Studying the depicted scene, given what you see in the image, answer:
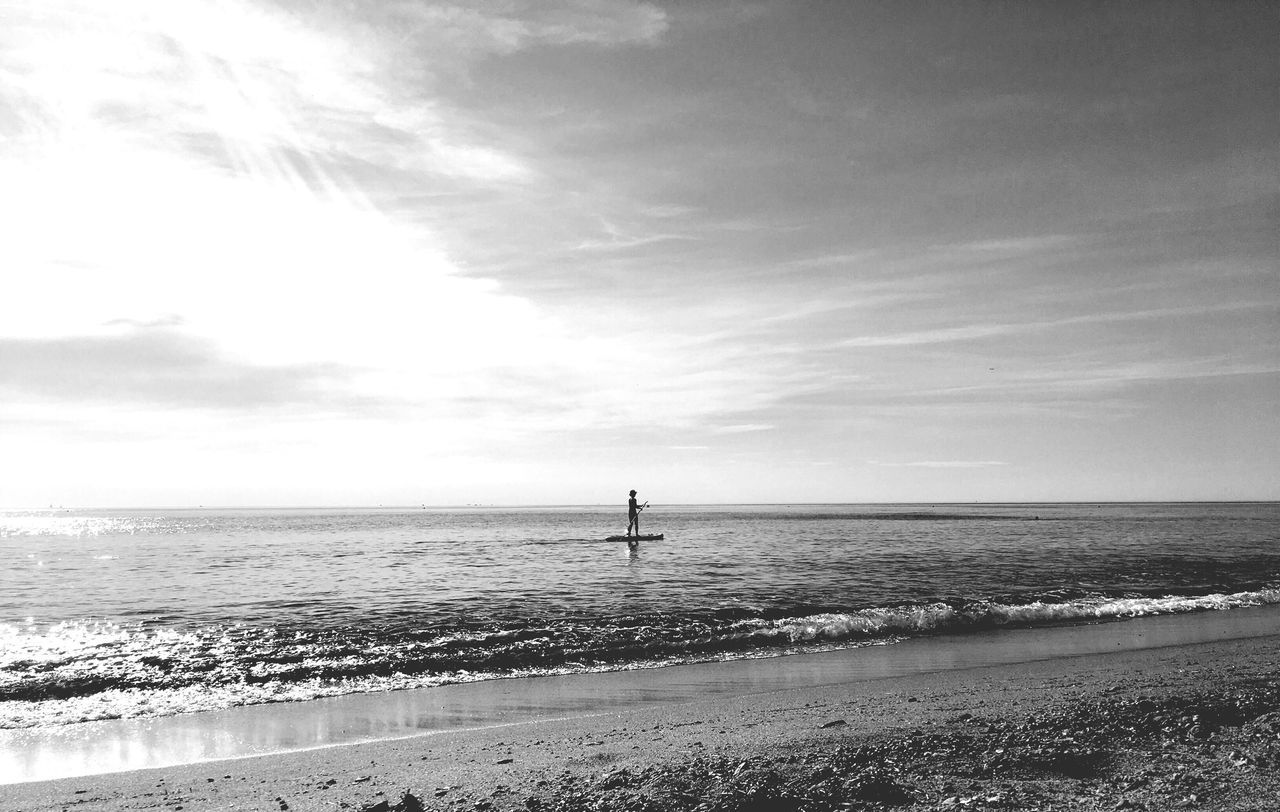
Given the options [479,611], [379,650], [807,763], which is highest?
[807,763]

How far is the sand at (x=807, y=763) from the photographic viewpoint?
6570 millimetres

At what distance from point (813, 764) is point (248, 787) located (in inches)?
232

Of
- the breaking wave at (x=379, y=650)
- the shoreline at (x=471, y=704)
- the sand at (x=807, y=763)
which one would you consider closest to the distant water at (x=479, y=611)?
the breaking wave at (x=379, y=650)

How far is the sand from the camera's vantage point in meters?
6.57

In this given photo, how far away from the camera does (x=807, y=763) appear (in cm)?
749

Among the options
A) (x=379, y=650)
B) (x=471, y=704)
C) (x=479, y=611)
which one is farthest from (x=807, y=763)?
(x=479, y=611)

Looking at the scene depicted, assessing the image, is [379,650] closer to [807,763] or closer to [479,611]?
[479,611]

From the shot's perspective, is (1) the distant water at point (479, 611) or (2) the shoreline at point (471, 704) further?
(1) the distant water at point (479, 611)

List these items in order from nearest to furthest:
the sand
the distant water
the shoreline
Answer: the sand < the shoreline < the distant water

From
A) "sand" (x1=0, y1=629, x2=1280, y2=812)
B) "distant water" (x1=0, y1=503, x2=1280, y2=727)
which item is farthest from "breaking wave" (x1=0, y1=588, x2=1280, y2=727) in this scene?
"sand" (x1=0, y1=629, x2=1280, y2=812)

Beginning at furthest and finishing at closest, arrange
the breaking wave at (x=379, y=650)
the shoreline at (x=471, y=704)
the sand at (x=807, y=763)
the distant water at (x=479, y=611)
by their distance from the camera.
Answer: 1. the distant water at (x=479, y=611)
2. the breaking wave at (x=379, y=650)
3. the shoreline at (x=471, y=704)
4. the sand at (x=807, y=763)

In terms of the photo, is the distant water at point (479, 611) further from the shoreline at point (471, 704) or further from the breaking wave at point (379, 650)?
the shoreline at point (471, 704)

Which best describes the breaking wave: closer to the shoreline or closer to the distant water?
the distant water

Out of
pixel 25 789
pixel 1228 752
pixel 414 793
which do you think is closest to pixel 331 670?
pixel 25 789
